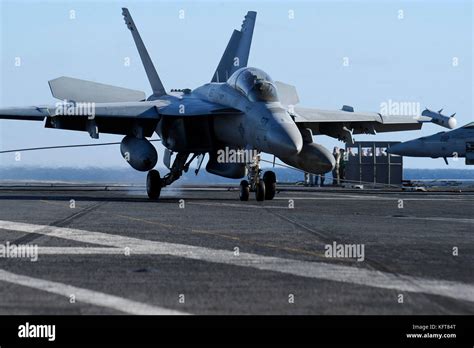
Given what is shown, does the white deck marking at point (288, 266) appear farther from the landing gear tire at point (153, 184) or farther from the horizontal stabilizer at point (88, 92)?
the horizontal stabilizer at point (88, 92)

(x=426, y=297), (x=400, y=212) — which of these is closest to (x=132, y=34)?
(x=400, y=212)

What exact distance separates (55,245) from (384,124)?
18.3m

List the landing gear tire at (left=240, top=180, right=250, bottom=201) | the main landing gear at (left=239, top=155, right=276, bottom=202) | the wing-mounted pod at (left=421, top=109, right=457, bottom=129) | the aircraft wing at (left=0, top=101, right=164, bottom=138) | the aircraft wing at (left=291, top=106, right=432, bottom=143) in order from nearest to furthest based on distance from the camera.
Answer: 1. the main landing gear at (left=239, top=155, right=276, bottom=202)
2. the landing gear tire at (left=240, top=180, right=250, bottom=201)
3. the aircraft wing at (left=0, top=101, right=164, bottom=138)
4. the aircraft wing at (left=291, top=106, right=432, bottom=143)
5. the wing-mounted pod at (left=421, top=109, right=457, bottom=129)

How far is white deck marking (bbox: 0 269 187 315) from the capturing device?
5.94 meters

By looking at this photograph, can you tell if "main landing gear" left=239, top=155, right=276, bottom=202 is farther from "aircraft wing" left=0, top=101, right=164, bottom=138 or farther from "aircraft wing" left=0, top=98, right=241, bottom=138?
"aircraft wing" left=0, top=101, right=164, bottom=138

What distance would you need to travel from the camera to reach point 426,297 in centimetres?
653

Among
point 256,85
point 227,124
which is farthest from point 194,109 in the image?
point 256,85

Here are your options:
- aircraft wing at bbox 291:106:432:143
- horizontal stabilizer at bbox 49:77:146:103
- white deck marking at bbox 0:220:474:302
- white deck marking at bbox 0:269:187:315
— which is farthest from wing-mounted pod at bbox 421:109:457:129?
white deck marking at bbox 0:269:187:315

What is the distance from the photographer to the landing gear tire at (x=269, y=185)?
2288 cm

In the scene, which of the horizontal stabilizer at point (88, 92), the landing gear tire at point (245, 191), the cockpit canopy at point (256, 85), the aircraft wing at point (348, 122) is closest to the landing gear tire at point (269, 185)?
the landing gear tire at point (245, 191)

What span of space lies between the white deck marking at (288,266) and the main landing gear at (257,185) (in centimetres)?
1050

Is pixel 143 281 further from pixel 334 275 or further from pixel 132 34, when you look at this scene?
pixel 132 34

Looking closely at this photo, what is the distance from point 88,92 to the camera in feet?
93.5

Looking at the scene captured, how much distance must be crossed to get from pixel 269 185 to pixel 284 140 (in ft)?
11.4
